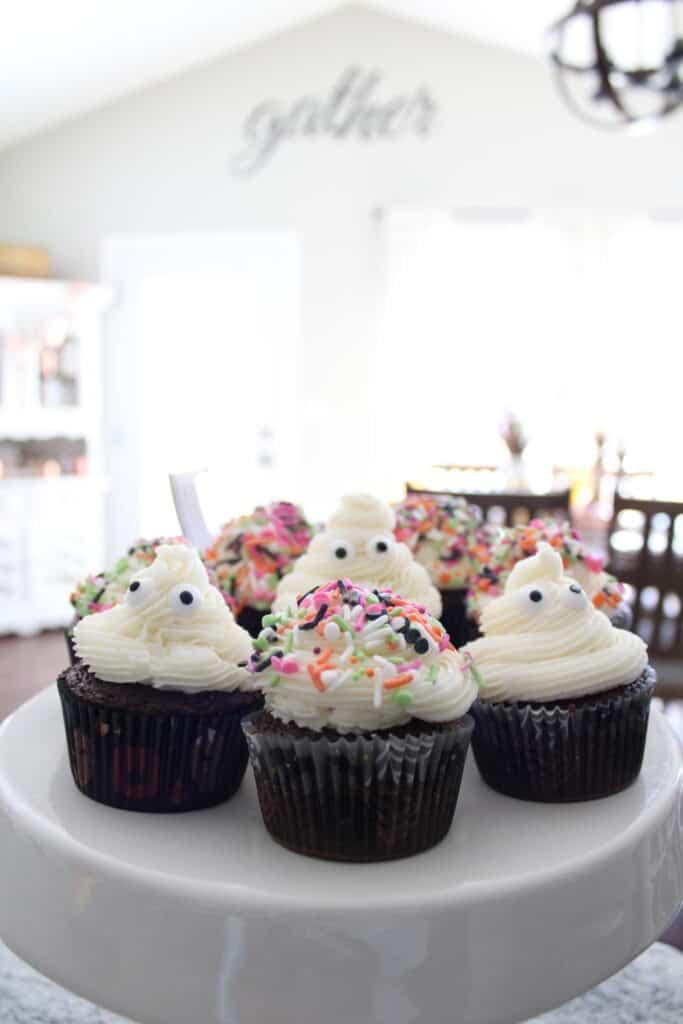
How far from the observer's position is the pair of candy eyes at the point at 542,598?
105 cm

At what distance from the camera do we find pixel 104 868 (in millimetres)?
727

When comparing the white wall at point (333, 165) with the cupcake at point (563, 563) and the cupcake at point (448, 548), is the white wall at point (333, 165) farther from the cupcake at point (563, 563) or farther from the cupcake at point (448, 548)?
the cupcake at point (563, 563)

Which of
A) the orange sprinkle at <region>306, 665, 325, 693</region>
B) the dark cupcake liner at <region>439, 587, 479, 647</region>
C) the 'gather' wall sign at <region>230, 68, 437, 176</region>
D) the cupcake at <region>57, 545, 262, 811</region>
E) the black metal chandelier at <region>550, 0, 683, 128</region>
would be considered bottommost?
the dark cupcake liner at <region>439, 587, 479, 647</region>

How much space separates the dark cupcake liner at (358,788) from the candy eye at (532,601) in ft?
0.65

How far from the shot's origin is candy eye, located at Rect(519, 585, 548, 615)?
3.43 feet

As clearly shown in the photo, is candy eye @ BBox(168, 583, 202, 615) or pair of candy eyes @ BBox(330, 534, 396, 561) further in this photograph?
pair of candy eyes @ BBox(330, 534, 396, 561)

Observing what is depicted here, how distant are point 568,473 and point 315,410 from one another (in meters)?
1.41

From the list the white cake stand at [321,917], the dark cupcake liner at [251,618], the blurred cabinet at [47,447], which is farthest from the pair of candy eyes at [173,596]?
the blurred cabinet at [47,447]

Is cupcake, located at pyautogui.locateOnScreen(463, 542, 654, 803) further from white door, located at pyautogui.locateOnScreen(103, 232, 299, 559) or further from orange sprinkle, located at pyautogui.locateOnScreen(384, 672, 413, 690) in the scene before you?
white door, located at pyautogui.locateOnScreen(103, 232, 299, 559)

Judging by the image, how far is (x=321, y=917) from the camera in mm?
675

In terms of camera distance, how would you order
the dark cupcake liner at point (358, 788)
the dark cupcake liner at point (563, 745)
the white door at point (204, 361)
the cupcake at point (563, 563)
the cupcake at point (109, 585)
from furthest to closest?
the white door at point (204, 361) → the cupcake at point (563, 563) → the cupcake at point (109, 585) → the dark cupcake liner at point (563, 745) → the dark cupcake liner at point (358, 788)

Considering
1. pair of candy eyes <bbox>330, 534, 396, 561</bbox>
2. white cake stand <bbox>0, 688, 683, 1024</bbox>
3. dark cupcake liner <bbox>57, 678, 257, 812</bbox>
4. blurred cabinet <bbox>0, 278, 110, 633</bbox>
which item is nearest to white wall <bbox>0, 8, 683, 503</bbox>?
Result: blurred cabinet <bbox>0, 278, 110, 633</bbox>

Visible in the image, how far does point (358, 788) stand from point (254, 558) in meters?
0.66

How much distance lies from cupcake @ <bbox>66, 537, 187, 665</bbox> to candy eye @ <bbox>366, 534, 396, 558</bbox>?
227mm
